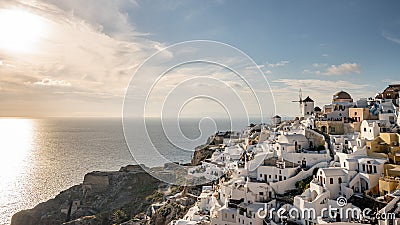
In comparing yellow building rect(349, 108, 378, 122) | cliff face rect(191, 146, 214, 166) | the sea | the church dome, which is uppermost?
the church dome

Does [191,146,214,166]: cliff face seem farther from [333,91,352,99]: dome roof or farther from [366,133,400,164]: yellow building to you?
[366,133,400,164]: yellow building

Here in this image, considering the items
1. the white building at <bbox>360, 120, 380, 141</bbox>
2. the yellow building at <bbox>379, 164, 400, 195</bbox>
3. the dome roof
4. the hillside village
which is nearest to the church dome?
the dome roof

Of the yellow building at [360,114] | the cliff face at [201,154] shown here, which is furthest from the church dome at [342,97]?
the cliff face at [201,154]

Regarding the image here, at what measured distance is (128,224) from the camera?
25438 millimetres

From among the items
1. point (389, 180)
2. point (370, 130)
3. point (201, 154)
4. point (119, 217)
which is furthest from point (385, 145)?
point (119, 217)

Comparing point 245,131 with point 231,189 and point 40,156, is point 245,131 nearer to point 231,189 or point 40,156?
point 231,189

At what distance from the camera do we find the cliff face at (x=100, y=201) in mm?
30078

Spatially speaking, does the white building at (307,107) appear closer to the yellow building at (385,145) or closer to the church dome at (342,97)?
the church dome at (342,97)

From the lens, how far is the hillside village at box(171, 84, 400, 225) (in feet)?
47.0

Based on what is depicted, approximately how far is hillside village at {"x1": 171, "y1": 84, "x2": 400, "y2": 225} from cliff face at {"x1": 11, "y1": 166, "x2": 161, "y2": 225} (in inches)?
447

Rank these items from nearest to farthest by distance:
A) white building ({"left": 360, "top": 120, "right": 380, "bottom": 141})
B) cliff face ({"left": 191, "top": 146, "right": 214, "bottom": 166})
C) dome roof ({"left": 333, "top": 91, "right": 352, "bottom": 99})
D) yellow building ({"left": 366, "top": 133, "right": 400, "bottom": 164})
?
yellow building ({"left": 366, "top": 133, "right": 400, "bottom": 164})
white building ({"left": 360, "top": 120, "right": 380, "bottom": 141})
dome roof ({"left": 333, "top": 91, "right": 352, "bottom": 99})
cliff face ({"left": 191, "top": 146, "right": 214, "bottom": 166})

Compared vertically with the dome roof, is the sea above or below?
below

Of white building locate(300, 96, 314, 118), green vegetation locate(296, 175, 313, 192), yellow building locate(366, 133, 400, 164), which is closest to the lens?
yellow building locate(366, 133, 400, 164)

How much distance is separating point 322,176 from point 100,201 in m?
26.6
